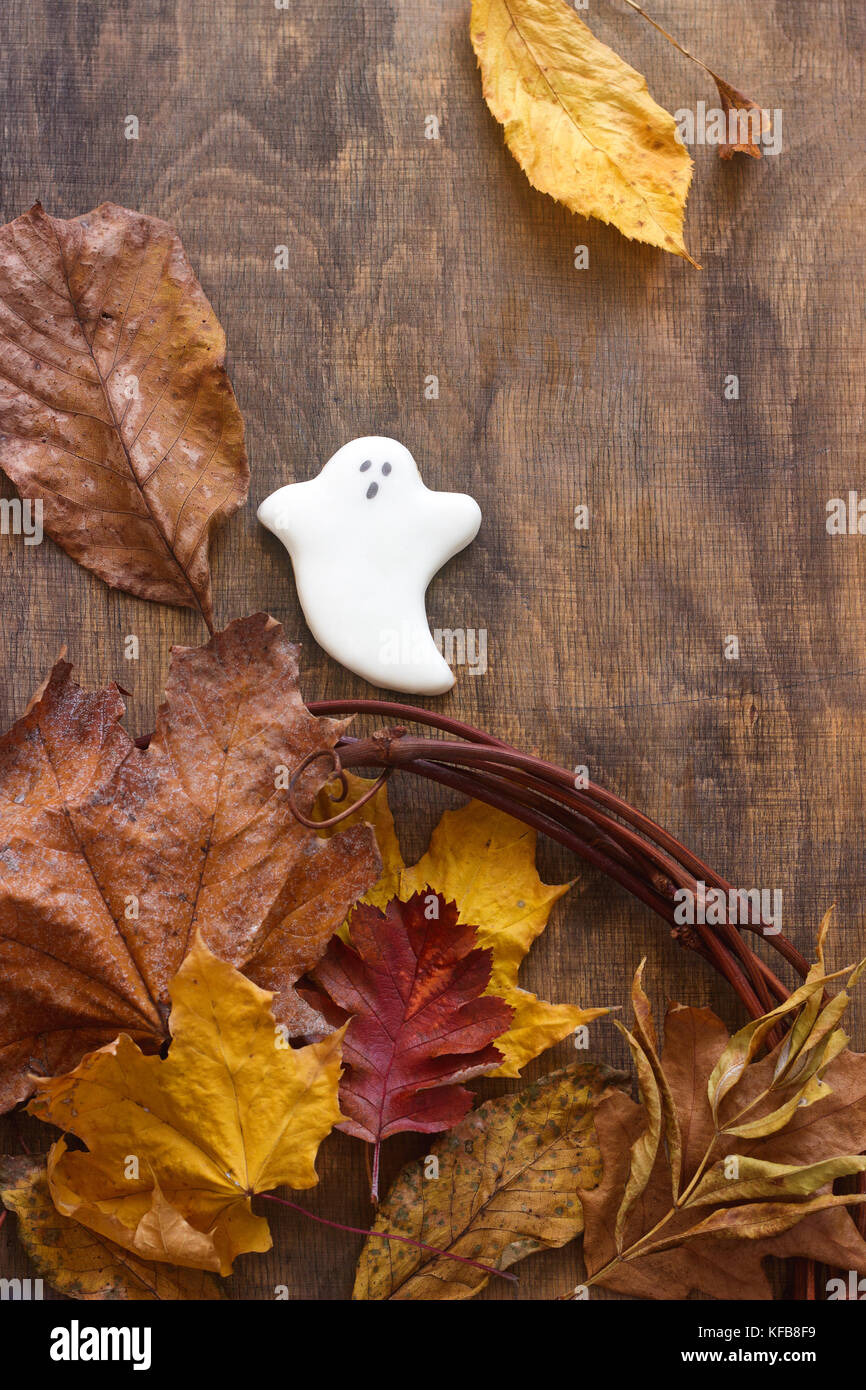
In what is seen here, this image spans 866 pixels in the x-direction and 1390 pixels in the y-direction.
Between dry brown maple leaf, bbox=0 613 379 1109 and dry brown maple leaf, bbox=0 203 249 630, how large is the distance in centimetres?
12

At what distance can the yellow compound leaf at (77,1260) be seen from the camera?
742 mm

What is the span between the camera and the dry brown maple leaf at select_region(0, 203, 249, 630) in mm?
818

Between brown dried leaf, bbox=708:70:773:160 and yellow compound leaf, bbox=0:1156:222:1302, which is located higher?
brown dried leaf, bbox=708:70:773:160

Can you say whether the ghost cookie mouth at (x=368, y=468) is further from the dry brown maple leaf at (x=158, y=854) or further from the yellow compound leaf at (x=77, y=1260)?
the yellow compound leaf at (x=77, y=1260)

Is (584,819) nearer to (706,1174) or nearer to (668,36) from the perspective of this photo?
(706,1174)

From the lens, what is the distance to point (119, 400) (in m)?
0.82

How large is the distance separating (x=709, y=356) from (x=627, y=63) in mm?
248

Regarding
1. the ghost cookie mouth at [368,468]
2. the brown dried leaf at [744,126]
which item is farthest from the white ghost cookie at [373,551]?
the brown dried leaf at [744,126]

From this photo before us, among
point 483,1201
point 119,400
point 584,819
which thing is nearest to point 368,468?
point 119,400

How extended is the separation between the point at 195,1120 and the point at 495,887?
10.5 inches

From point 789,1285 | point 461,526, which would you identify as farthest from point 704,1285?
point 461,526

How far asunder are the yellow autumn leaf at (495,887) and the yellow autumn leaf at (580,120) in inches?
19.0

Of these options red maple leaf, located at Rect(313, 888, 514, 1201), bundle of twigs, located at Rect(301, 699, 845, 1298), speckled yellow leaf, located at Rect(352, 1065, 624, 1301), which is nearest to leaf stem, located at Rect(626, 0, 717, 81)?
bundle of twigs, located at Rect(301, 699, 845, 1298)

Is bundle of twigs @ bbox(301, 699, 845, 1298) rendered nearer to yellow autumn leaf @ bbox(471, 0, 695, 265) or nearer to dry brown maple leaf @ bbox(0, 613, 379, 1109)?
dry brown maple leaf @ bbox(0, 613, 379, 1109)
